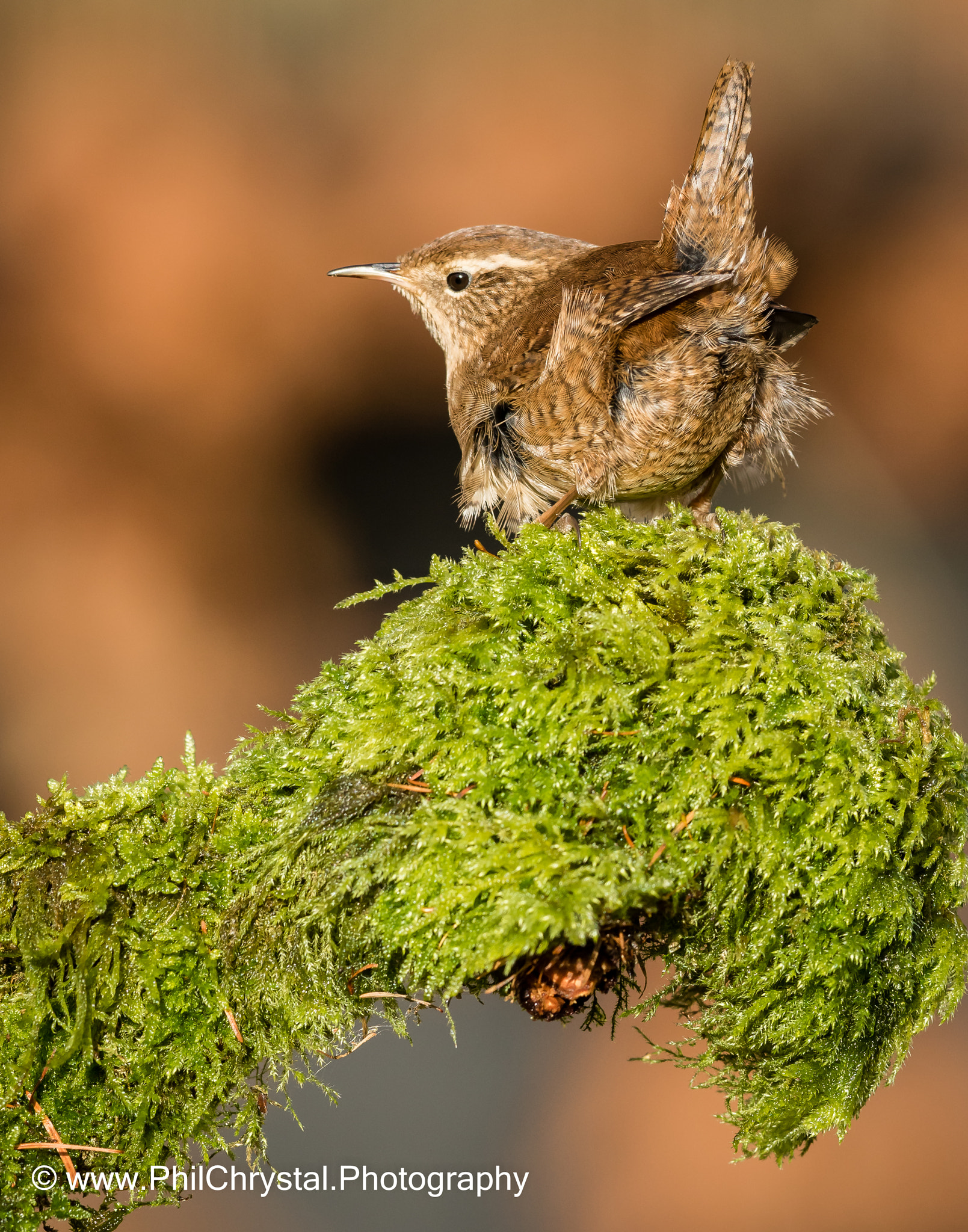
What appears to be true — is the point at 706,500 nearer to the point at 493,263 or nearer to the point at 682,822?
the point at 493,263

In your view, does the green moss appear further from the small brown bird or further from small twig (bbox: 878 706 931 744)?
the small brown bird

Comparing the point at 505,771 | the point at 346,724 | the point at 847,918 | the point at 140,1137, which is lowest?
the point at 847,918

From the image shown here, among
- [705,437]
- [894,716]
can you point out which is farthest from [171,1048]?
[705,437]

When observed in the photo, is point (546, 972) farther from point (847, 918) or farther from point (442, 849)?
point (847, 918)

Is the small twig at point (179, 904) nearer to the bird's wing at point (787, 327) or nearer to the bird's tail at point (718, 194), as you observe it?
the bird's tail at point (718, 194)

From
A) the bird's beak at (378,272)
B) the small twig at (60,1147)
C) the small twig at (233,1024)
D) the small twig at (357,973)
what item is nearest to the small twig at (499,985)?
the small twig at (357,973)

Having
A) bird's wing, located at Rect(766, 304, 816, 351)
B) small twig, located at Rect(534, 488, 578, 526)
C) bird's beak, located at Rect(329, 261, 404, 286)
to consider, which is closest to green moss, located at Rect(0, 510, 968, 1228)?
small twig, located at Rect(534, 488, 578, 526)
